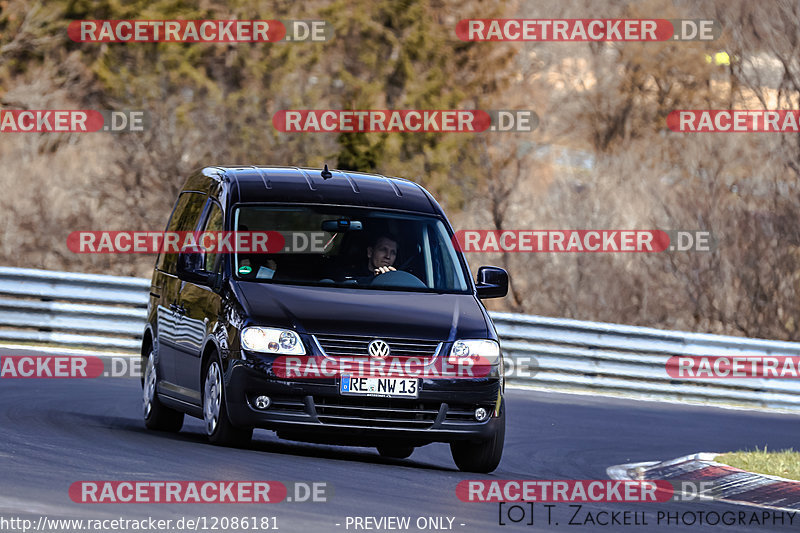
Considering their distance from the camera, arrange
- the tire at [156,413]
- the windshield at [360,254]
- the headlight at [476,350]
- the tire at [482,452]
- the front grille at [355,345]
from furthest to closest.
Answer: the tire at [156,413]
the windshield at [360,254]
the tire at [482,452]
the headlight at [476,350]
the front grille at [355,345]

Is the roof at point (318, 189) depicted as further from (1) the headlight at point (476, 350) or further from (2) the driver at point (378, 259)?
(1) the headlight at point (476, 350)

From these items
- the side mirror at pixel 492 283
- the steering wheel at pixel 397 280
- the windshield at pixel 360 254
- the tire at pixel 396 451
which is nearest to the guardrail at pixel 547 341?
the tire at pixel 396 451

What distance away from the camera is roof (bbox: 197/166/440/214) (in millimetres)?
11734

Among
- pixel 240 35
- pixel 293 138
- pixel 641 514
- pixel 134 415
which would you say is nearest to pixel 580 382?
pixel 134 415

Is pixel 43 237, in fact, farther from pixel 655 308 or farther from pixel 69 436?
pixel 69 436

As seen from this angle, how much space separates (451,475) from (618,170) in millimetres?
31231

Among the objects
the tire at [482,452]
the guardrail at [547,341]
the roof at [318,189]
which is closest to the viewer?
the tire at [482,452]

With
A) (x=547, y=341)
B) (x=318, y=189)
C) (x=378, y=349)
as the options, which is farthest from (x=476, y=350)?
(x=547, y=341)

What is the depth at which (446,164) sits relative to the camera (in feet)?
137

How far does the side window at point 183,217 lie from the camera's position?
12477mm

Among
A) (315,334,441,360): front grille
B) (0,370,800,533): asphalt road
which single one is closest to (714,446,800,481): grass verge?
(0,370,800,533): asphalt road

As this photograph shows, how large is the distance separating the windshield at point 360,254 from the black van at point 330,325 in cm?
1

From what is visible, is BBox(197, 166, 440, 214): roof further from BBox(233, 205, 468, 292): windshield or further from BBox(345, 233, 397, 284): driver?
BBox(345, 233, 397, 284): driver

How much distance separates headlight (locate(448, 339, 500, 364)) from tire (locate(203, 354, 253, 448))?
1.45 metres
